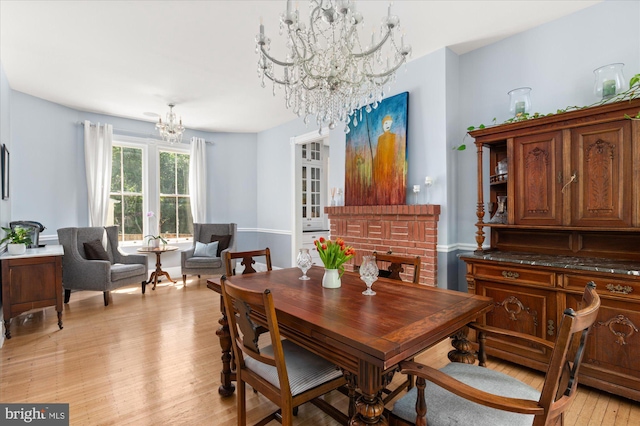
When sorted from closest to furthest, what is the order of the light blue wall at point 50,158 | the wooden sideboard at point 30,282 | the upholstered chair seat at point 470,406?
Result: the upholstered chair seat at point 470,406 < the wooden sideboard at point 30,282 < the light blue wall at point 50,158

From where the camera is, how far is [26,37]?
296cm

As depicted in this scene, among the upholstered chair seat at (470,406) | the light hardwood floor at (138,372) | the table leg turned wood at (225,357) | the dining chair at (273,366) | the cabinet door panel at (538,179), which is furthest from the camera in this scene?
the cabinet door panel at (538,179)

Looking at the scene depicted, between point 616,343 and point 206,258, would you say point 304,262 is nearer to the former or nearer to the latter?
point 616,343

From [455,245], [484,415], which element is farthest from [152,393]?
[455,245]

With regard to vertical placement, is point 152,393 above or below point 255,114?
below

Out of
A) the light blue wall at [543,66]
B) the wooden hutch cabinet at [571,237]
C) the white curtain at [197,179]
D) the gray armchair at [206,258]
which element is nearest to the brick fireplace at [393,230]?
the light blue wall at [543,66]

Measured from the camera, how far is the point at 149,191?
5656mm

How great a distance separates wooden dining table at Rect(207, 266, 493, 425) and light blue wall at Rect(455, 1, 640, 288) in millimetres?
1820

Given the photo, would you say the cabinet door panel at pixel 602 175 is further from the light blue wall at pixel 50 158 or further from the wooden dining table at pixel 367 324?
the light blue wall at pixel 50 158

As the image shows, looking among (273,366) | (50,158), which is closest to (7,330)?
(50,158)

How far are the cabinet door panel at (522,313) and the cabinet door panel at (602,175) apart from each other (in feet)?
2.10

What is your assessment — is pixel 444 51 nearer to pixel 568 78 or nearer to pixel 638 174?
pixel 568 78

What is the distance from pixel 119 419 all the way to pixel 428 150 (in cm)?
333

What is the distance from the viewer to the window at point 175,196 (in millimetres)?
5883
